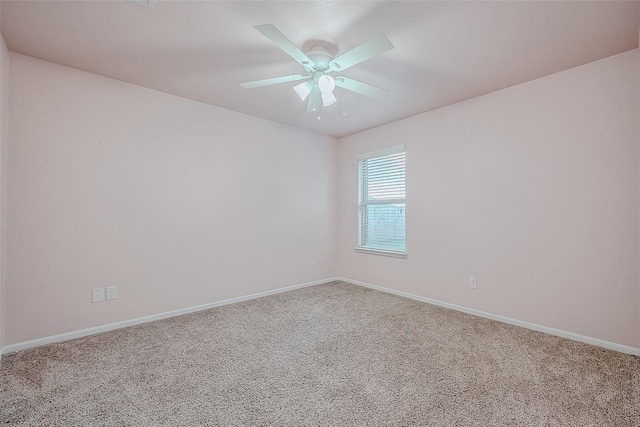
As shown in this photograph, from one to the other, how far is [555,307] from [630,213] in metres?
0.93

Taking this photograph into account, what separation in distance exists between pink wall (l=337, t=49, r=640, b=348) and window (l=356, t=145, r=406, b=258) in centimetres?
19

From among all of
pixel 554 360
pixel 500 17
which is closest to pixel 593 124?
pixel 500 17

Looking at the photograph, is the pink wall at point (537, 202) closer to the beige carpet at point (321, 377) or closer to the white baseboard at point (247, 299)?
the white baseboard at point (247, 299)

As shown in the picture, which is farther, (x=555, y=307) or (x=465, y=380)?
(x=555, y=307)

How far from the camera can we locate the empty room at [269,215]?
169 cm

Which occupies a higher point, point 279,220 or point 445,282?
point 279,220

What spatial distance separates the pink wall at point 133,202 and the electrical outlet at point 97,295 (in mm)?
54

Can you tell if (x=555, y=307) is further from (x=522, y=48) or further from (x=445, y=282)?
(x=522, y=48)

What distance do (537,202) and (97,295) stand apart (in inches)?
159

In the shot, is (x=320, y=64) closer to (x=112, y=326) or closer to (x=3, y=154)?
(x=3, y=154)

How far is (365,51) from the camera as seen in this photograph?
1729 mm

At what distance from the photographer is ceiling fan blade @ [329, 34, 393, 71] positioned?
63.0 inches

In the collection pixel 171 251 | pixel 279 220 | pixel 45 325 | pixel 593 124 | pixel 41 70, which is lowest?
pixel 45 325

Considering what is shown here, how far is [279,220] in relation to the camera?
3863mm
